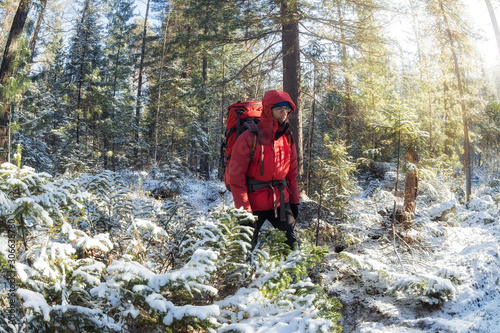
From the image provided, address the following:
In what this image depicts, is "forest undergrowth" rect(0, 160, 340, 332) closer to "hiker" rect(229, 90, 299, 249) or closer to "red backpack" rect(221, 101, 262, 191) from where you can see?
"hiker" rect(229, 90, 299, 249)

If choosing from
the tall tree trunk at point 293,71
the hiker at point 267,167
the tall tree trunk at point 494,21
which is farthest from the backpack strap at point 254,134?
the tall tree trunk at point 494,21

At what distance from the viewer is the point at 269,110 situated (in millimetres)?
3447

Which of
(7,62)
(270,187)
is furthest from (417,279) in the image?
(7,62)

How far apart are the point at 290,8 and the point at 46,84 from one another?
31.4 meters

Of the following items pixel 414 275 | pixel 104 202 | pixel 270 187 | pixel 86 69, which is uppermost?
pixel 86 69

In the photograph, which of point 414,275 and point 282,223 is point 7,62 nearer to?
point 282,223

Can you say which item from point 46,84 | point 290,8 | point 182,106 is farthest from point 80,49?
point 290,8

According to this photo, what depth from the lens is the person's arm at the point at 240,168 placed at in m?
3.34

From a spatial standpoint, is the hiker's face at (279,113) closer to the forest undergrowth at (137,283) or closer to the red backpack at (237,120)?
the red backpack at (237,120)

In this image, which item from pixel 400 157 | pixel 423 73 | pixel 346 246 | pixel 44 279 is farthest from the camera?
pixel 423 73

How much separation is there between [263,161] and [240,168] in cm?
29

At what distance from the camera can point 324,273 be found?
171 inches

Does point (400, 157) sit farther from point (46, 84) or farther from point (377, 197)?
point (46, 84)

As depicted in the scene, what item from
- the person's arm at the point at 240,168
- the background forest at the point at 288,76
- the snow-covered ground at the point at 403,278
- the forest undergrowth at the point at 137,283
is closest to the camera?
the forest undergrowth at the point at 137,283
